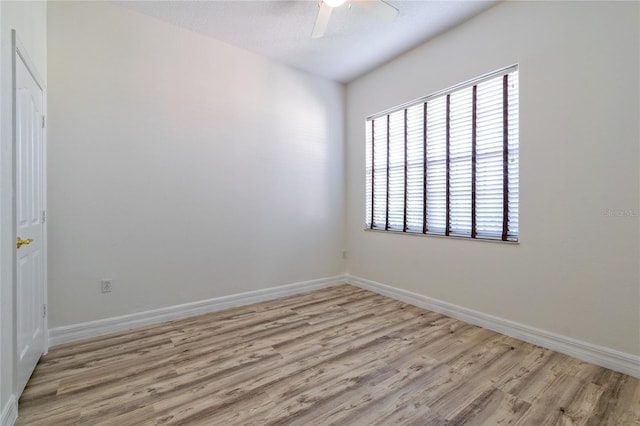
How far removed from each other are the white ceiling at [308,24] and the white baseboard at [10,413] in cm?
314

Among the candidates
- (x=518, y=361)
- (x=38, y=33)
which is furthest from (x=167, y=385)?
(x=38, y=33)

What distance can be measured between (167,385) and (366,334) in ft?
5.34

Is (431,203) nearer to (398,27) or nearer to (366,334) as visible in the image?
(366,334)

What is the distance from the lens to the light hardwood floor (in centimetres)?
161

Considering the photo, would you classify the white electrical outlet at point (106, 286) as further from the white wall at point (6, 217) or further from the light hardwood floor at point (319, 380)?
the white wall at point (6, 217)

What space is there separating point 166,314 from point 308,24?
331 cm

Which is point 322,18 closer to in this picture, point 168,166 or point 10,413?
point 168,166

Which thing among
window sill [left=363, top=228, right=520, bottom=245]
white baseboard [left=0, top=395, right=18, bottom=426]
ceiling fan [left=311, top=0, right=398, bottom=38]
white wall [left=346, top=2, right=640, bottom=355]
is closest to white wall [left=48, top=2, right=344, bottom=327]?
window sill [left=363, top=228, right=520, bottom=245]

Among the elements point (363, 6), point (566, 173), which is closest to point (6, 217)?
point (363, 6)

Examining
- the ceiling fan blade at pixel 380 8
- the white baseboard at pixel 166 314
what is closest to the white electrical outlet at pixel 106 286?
the white baseboard at pixel 166 314

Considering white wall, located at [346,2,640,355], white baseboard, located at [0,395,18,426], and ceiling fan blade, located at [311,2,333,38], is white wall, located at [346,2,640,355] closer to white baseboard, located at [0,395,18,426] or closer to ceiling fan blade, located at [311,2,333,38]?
ceiling fan blade, located at [311,2,333,38]

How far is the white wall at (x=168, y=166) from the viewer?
248 centimetres

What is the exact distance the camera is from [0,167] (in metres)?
1.40

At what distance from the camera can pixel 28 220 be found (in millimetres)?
1861
